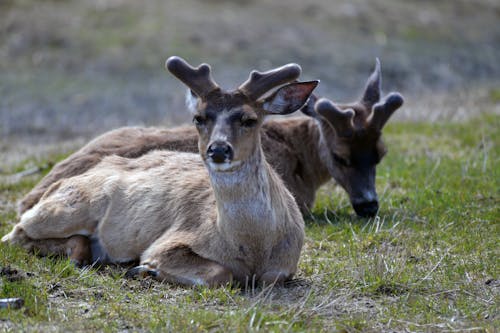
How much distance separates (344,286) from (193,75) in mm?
2083

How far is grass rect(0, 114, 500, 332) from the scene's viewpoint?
6273 mm

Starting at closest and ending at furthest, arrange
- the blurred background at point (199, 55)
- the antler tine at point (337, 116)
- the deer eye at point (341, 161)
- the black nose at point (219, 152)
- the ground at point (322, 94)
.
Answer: the ground at point (322, 94) < the black nose at point (219, 152) < the antler tine at point (337, 116) < the deer eye at point (341, 161) < the blurred background at point (199, 55)

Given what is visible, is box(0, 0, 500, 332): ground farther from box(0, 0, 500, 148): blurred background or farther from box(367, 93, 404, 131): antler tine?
box(367, 93, 404, 131): antler tine

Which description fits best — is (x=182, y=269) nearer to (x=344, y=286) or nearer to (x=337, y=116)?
(x=344, y=286)

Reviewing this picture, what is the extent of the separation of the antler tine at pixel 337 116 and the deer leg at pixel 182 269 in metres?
2.88

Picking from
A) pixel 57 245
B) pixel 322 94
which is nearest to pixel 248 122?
pixel 57 245

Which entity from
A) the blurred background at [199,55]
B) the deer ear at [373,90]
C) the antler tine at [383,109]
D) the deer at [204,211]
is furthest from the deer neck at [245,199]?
the blurred background at [199,55]

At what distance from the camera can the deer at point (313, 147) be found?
9.83 m

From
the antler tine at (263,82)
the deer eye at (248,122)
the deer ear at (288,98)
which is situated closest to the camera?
the deer eye at (248,122)

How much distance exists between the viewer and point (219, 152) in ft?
22.9

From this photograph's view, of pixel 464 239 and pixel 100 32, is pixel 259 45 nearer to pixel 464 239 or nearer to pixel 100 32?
pixel 100 32

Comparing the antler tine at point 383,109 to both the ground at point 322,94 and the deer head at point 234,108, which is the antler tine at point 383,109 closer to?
the ground at point 322,94

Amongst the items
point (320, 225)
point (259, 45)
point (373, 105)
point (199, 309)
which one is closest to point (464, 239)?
point (320, 225)

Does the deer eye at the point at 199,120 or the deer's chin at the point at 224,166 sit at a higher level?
the deer eye at the point at 199,120
